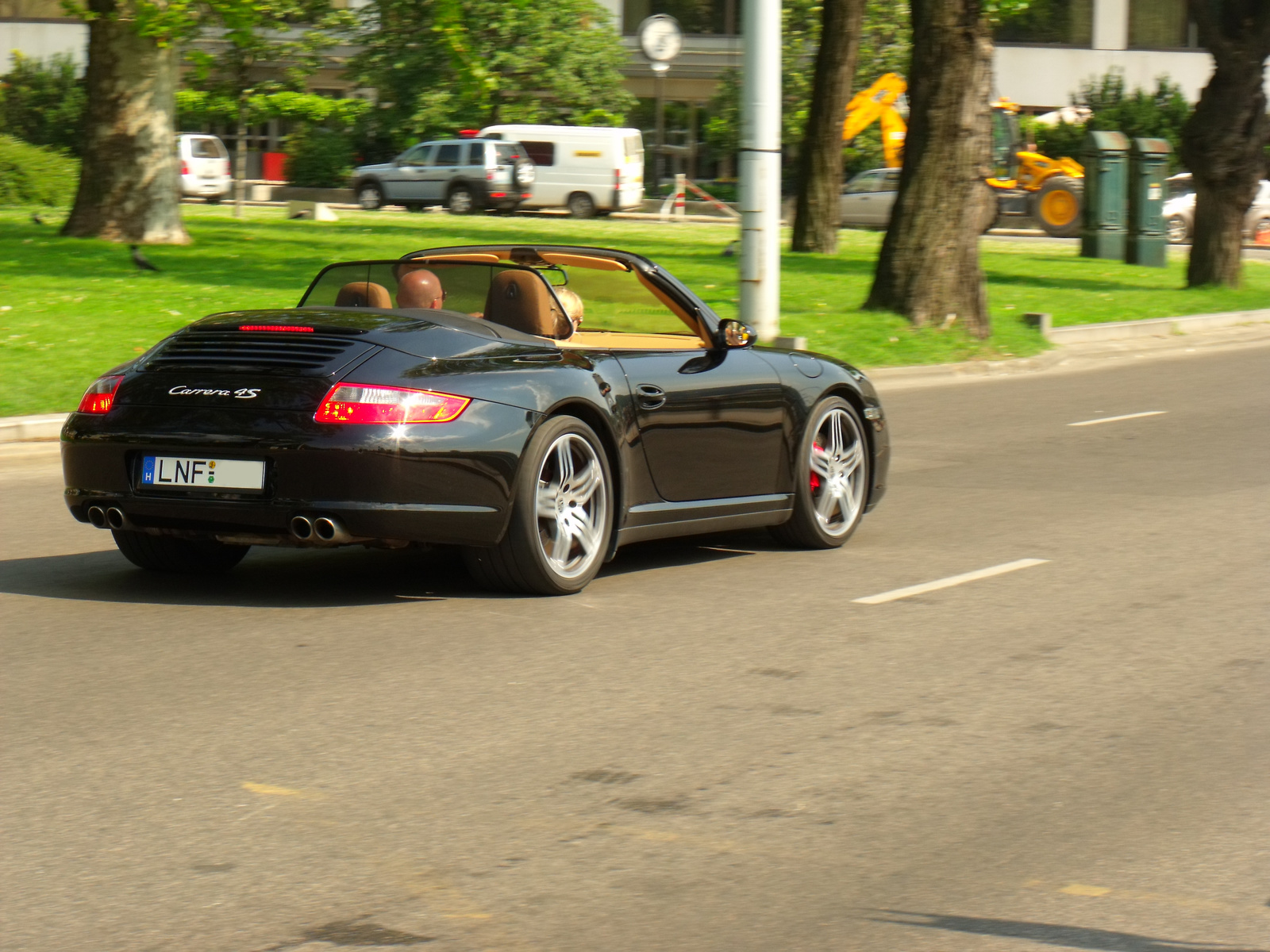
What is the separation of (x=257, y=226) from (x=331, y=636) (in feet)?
78.5

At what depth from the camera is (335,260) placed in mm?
23703

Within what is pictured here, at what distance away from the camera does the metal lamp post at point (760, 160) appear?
1680 centimetres

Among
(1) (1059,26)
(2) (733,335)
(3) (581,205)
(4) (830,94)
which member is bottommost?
(2) (733,335)

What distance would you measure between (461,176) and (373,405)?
129ft

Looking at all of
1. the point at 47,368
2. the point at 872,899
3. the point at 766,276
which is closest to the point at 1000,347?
the point at 766,276

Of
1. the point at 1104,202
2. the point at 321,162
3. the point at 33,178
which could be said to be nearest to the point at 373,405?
the point at 1104,202

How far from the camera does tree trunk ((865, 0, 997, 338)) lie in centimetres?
1920

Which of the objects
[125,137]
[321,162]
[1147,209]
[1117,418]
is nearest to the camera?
[1117,418]

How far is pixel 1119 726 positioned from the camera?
17.9 ft

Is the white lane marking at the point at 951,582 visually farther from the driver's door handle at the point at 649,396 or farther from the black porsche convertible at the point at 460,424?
the driver's door handle at the point at 649,396

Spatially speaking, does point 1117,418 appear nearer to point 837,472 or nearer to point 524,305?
point 837,472

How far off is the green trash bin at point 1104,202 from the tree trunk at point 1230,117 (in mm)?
6486

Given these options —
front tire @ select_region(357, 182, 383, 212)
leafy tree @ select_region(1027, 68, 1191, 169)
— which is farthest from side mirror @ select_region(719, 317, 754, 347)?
leafy tree @ select_region(1027, 68, 1191, 169)

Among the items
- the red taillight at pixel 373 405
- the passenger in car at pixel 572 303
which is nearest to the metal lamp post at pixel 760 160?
the passenger in car at pixel 572 303
